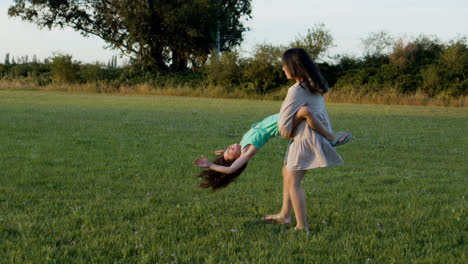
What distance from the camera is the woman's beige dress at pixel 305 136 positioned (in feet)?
15.3

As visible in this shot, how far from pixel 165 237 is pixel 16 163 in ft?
17.7

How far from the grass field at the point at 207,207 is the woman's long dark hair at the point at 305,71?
169 centimetres

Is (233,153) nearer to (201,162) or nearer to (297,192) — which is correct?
(201,162)

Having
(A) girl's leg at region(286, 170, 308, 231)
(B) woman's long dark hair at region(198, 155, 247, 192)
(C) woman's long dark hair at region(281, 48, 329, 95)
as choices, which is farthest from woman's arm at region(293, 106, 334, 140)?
(B) woman's long dark hair at region(198, 155, 247, 192)

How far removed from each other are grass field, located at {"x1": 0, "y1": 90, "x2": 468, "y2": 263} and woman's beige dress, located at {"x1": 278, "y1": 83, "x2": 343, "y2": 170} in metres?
0.86

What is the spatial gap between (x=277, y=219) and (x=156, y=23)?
4507 cm

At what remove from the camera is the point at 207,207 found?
5.91m

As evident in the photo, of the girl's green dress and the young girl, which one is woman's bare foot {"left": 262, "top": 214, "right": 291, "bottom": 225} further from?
the girl's green dress

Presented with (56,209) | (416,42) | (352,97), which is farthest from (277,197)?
(416,42)

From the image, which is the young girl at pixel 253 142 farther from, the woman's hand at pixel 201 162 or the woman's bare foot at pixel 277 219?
the woman's bare foot at pixel 277 219

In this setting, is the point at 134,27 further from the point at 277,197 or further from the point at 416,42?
the point at 277,197

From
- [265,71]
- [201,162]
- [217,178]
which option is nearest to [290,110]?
[201,162]

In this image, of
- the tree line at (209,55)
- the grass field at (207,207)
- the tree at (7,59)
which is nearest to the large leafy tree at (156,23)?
the tree line at (209,55)

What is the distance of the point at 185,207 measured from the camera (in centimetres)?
588
